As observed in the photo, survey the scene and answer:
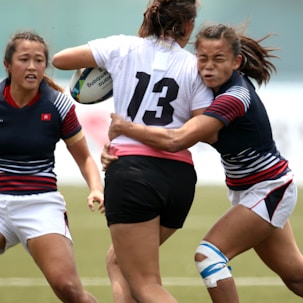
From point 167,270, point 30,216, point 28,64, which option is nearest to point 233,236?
point 30,216

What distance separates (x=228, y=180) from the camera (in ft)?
18.3

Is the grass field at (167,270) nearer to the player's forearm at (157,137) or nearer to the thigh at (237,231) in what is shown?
the thigh at (237,231)

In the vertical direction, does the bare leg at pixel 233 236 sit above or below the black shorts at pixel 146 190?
below

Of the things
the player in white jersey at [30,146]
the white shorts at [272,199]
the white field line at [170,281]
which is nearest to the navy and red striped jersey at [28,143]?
the player in white jersey at [30,146]

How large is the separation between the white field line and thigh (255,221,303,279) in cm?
167

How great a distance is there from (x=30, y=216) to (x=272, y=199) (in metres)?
1.35

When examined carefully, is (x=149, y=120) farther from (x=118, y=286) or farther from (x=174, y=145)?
(x=118, y=286)

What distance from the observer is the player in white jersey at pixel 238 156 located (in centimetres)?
498

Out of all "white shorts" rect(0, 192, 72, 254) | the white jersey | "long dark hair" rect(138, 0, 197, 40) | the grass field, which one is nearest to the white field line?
the grass field

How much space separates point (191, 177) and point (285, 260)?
0.92 meters

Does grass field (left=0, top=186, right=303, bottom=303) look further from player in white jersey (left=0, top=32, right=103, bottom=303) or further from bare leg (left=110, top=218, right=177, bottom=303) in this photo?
bare leg (left=110, top=218, right=177, bottom=303)

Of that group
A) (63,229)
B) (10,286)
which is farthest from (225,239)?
(10,286)

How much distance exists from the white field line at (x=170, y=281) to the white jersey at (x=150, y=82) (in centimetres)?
249

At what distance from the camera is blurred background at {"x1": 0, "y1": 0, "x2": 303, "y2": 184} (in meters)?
14.2
